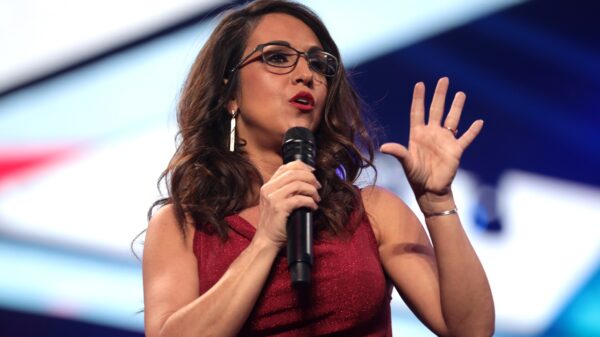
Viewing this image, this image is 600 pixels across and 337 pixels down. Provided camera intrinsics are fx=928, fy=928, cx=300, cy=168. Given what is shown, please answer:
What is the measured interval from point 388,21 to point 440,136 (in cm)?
124

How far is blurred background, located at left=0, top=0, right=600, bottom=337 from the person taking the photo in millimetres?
2570

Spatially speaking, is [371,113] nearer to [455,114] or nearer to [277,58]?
[277,58]

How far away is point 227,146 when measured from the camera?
2096 mm

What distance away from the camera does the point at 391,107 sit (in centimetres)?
288

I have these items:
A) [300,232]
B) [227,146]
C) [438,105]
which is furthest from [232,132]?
[300,232]

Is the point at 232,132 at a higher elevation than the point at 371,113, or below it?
below

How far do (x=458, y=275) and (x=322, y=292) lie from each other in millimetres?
261

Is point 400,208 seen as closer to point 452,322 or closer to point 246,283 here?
point 452,322

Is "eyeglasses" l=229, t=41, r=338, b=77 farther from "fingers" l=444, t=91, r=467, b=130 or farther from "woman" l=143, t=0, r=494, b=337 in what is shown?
"fingers" l=444, t=91, r=467, b=130

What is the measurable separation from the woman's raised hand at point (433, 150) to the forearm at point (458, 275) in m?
0.03

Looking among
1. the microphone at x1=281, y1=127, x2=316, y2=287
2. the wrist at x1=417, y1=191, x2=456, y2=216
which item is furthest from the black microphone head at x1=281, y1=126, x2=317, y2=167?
the wrist at x1=417, y1=191, x2=456, y2=216

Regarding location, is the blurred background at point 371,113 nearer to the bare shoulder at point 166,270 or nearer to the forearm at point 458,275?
the bare shoulder at point 166,270

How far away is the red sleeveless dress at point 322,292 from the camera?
1.73 metres

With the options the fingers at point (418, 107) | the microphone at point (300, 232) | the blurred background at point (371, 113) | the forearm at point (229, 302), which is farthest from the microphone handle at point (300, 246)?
the blurred background at point (371, 113)
